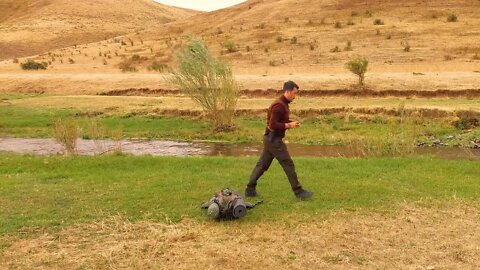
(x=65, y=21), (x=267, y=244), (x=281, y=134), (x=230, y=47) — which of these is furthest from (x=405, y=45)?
(x=65, y=21)

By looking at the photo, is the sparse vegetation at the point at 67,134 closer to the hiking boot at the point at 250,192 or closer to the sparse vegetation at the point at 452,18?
the hiking boot at the point at 250,192

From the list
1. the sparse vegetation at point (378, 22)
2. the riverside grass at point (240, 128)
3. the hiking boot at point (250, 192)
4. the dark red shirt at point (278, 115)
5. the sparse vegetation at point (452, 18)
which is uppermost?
the sparse vegetation at point (452, 18)

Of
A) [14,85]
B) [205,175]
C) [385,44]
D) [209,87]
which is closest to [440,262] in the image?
[205,175]

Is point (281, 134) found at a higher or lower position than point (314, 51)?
lower

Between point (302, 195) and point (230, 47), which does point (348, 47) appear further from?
point (302, 195)

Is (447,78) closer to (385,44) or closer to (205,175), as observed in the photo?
(385,44)

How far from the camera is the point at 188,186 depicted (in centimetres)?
1148

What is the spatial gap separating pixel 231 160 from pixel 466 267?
7.95 metres

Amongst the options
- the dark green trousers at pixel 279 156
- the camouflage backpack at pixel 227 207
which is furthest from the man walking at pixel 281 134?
the camouflage backpack at pixel 227 207

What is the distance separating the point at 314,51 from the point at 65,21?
5207 centimetres

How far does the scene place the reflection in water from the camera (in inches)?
725

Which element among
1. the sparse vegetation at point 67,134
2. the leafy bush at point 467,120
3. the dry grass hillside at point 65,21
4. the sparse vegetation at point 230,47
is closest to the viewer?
the sparse vegetation at point 67,134

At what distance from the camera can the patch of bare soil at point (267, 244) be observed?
24.7 feet

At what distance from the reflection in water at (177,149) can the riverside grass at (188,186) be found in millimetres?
4167
